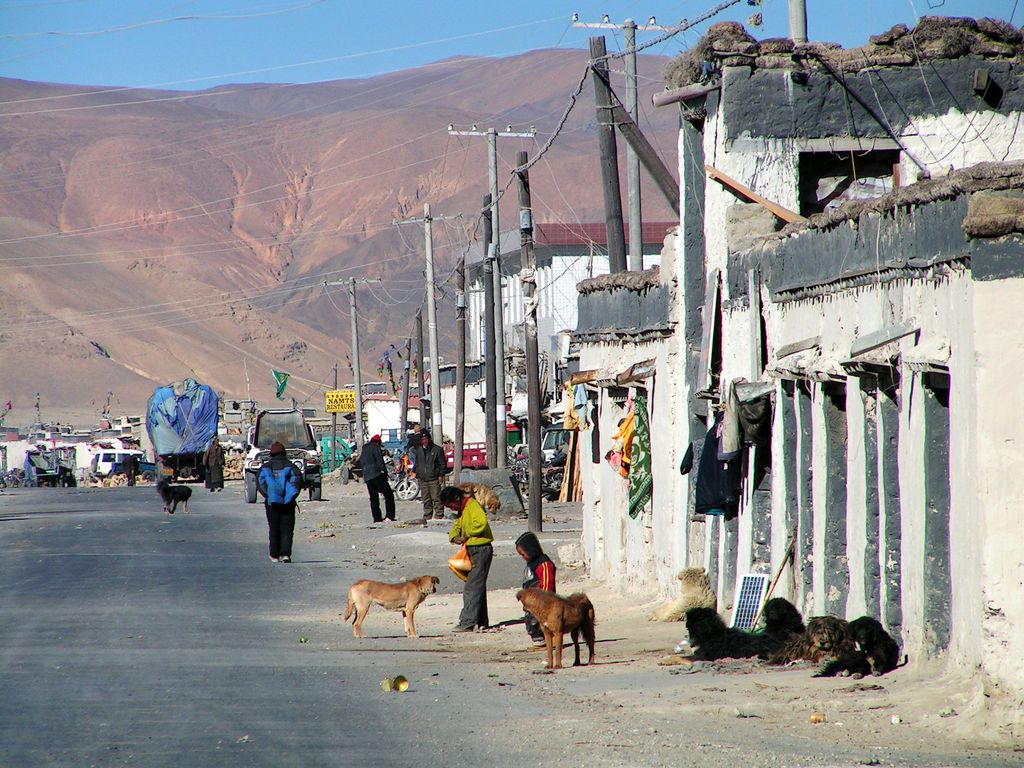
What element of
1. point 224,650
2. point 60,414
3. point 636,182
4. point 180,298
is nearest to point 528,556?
point 224,650

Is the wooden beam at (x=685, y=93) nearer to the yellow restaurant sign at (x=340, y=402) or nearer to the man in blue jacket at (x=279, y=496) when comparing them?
the man in blue jacket at (x=279, y=496)

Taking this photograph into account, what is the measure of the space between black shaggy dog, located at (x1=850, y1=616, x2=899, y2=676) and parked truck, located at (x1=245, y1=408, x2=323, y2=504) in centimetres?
3088

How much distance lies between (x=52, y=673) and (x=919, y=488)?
6862 millimetres

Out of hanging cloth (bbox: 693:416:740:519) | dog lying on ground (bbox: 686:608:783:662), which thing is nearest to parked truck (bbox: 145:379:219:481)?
hanging cloth (bbox: 693:416:740:519)

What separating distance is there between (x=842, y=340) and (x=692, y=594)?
14.4ft

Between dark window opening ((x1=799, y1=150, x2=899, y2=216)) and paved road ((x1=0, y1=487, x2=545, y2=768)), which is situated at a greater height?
dark window opening ((x1=799, y1=150, x2=899, y2=216))

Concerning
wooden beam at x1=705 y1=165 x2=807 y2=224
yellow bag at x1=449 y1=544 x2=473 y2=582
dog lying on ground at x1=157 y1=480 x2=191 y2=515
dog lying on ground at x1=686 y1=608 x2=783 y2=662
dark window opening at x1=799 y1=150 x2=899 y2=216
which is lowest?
dog lying on ground at x1=686 y1=608 x2=783 y2=662

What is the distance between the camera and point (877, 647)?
1119 cm

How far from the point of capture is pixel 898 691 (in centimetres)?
1058

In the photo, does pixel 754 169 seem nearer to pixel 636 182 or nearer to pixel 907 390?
pixel 907 390

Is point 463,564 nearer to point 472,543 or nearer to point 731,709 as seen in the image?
point 472,543

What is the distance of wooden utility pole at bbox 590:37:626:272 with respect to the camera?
78.0ft

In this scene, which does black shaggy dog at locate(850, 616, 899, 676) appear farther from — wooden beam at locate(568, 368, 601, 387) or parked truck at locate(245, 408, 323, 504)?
parked truck at locate(245, 408, 323, 504)

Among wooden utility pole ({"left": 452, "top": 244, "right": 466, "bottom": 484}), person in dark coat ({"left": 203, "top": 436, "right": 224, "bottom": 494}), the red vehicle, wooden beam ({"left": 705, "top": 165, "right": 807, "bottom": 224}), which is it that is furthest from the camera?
person in dark coat ({"left": 203, "top": 436, "right": 224, "bottom": 494})
